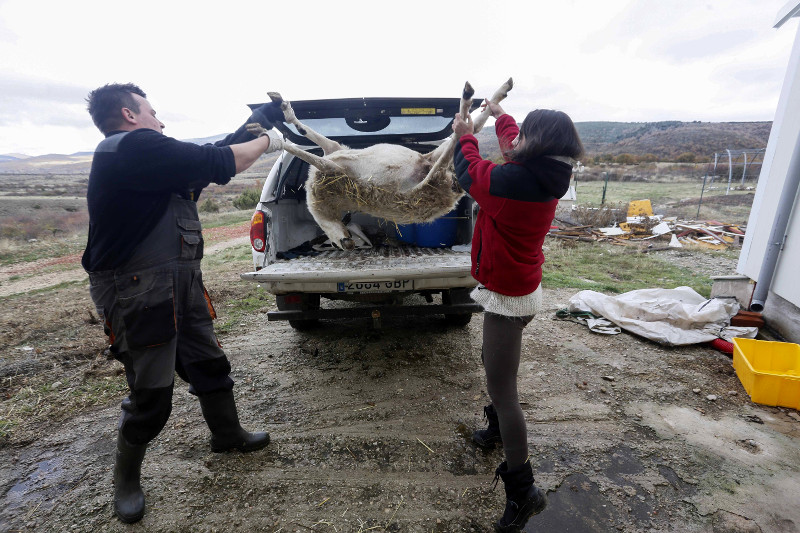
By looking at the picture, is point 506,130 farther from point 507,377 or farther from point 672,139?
point 672,139


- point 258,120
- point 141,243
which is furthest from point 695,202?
point 141,243

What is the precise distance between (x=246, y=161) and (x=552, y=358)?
3429mm

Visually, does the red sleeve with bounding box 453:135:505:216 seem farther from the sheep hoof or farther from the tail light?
the tail light

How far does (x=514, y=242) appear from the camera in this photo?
1.94 meters

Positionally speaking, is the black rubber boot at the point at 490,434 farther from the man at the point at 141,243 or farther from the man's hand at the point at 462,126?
the man at the point at 141,243

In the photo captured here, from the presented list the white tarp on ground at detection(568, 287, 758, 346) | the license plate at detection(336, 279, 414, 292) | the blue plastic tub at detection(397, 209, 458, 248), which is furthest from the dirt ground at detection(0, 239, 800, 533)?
the blue plastic tub at detection(397, 209, 458, 248)

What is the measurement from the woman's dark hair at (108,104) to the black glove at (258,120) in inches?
20.0

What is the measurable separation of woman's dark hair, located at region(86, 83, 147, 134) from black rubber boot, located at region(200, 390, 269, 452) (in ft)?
5.85

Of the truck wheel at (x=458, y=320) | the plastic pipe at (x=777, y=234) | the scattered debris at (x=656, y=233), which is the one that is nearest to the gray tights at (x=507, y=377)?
the truck wheel at (x=458, y=320)

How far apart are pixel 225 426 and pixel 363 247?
2378 mm

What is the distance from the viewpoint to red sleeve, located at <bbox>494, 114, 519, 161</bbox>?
7.45ft

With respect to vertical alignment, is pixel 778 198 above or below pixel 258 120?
below

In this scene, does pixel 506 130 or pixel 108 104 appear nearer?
pixel 108 104

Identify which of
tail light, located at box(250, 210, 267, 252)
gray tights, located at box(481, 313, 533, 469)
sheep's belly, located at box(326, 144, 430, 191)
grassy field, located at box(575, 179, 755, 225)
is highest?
sheep's belly, located at box(326, 144, 430, 191)
